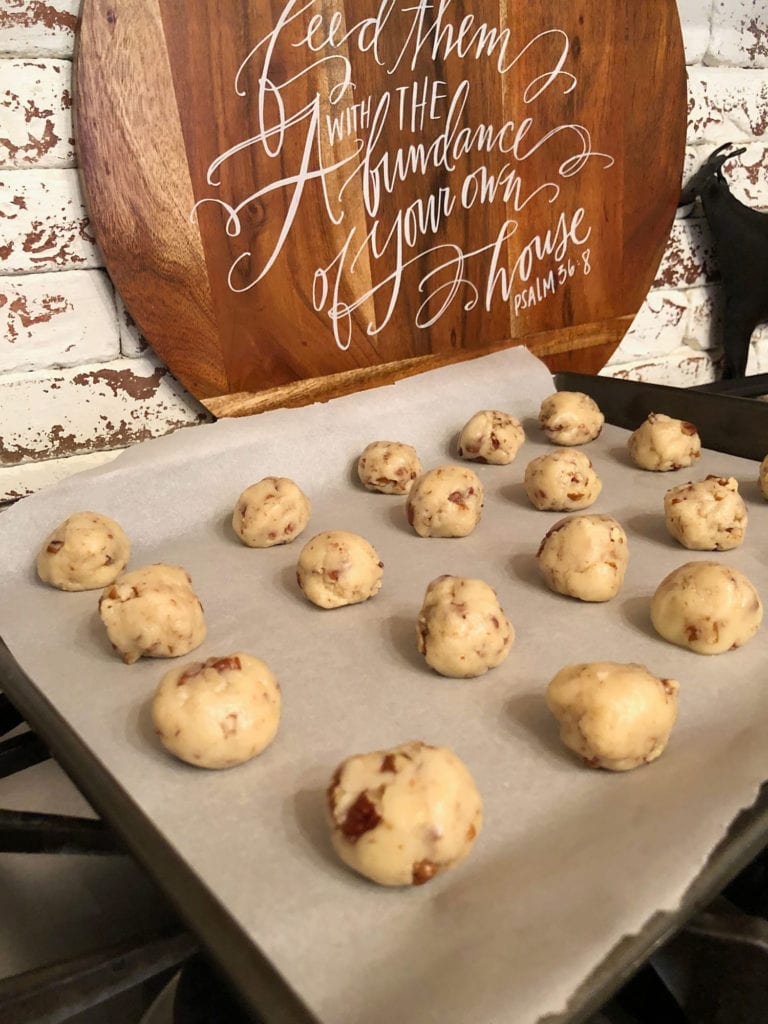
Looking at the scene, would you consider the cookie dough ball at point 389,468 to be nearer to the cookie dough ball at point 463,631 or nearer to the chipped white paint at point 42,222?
the cookie dough ball at point 463,631

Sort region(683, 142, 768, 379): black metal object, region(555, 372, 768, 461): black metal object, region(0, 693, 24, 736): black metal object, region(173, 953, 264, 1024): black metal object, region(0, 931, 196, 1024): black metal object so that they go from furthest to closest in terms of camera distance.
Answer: region(683, 142, 768, 379): black metal object < region(555, 372, 768, 461): black metal object < region(0, 693, 24, 736): black metal object < region(173, 953, 264, 1024): black metal object < region(0, 931, 196, 1024): black metal object

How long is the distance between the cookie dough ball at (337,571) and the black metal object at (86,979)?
0.49m

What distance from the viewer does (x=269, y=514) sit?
1.21 m

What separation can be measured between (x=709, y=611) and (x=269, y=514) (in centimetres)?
61

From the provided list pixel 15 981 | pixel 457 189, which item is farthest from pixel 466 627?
pixel 457 189

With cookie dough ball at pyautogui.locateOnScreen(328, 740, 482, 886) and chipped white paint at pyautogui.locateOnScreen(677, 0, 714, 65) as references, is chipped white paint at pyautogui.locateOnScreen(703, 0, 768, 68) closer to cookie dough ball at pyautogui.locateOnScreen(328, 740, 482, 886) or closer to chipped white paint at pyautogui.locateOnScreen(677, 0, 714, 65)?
chipped white paint at pyautogui.locateOnScreen(677, 0, 714, 65)

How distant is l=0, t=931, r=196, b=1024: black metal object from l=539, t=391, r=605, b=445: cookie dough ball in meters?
1.10

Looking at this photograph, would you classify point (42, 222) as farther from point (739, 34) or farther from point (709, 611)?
point (739, 34)

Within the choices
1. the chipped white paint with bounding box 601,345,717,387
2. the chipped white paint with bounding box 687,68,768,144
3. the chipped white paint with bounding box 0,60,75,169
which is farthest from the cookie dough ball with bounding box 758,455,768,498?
the chipped white paint with bounding box 0,60,75,169

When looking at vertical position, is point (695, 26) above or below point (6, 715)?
above

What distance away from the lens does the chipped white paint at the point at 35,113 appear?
3.75 ft

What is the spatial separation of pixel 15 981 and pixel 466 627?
0.52 meters

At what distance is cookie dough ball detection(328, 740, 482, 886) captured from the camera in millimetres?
662

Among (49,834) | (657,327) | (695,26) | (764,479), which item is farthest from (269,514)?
(695,26)
